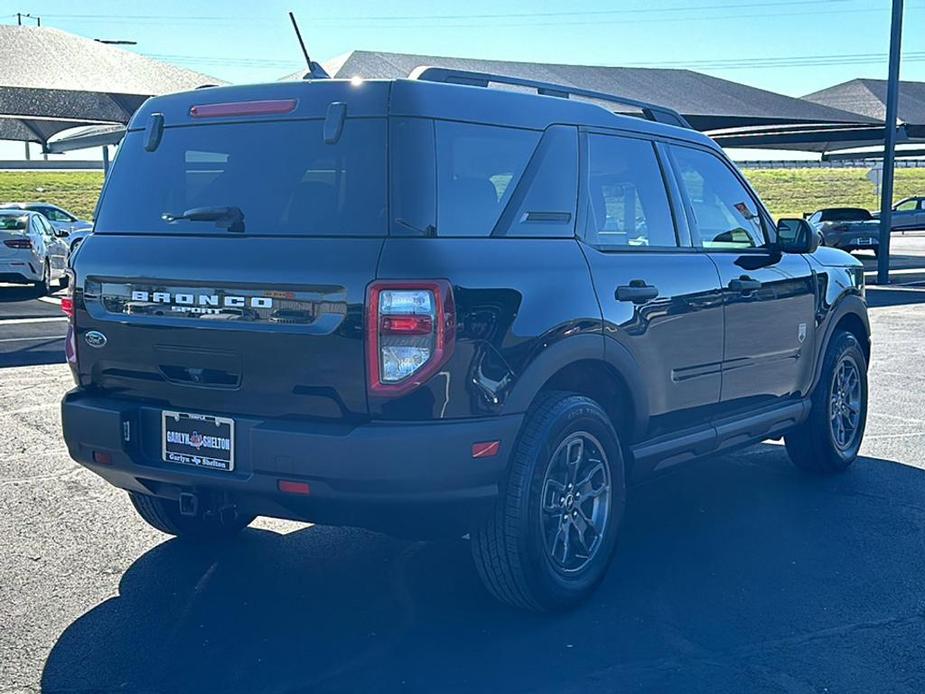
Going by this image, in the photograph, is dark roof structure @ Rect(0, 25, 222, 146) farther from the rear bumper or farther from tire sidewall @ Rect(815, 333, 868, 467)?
the rear bumper

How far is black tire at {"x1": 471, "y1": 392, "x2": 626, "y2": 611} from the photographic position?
13.3 ft

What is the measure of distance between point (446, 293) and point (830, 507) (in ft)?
10.2

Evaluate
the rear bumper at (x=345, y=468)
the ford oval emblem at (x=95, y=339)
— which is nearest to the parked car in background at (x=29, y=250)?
the ford oval emblem at (x=95, y=339)

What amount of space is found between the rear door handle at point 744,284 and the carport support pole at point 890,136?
16488 mm

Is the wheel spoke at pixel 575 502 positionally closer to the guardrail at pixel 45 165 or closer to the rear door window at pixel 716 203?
the rear door window at pixel 716 203

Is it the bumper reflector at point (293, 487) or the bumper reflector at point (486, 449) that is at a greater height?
the bumper reflector at point (486, 449)

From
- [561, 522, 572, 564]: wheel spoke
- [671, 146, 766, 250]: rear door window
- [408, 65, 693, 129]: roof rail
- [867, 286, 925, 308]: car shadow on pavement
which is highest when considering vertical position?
[408, 65, 693, 129]: roof rail

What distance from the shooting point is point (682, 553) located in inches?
201

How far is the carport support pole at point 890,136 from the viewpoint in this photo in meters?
20.1

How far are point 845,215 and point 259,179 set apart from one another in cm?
3130

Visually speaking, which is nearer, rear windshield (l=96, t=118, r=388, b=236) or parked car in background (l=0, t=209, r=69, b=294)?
rear windshield (l=96, t=118, r=388, b=236)

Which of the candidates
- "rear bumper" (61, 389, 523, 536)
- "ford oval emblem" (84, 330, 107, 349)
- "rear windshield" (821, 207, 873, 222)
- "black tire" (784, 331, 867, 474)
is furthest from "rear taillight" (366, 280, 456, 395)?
"rear windshield" (821, 207, 873, 222)

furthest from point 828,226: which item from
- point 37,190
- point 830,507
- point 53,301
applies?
point 37,190

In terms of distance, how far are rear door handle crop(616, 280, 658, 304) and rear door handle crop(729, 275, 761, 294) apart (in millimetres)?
759
